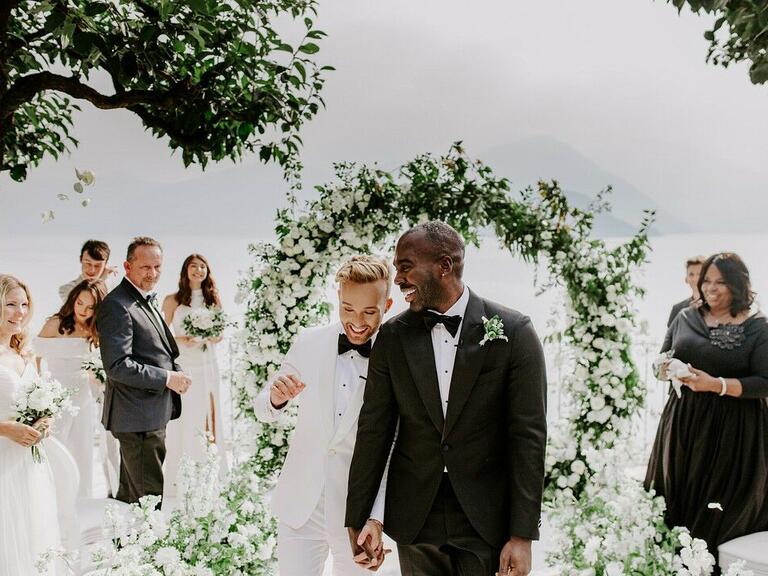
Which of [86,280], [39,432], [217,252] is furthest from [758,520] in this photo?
[217,252]

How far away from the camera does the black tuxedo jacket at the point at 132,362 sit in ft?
13.3

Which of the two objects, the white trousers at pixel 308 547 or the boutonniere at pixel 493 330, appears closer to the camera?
the boutonniere at pixel 493 330

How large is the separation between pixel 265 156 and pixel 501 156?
8.46 m

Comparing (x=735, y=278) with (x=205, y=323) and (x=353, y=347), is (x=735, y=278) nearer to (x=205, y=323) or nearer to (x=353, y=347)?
(x=353, y=347)

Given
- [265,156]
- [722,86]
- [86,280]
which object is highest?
[722,86]

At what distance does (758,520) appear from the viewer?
13.1ft

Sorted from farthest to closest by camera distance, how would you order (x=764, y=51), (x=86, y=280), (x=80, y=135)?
(x=80, y=135) → (x=86, y=280) → (x=764, y=51)

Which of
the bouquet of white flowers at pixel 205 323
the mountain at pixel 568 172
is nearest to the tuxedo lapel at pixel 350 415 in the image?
the bouquet of white flowers at pixel 205 323

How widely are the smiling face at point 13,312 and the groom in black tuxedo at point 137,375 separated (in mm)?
560

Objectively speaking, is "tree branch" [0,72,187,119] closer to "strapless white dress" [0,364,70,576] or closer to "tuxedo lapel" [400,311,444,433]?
"strapless white dress" [0,364,70,576]

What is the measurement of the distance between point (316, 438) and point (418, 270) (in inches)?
32.2

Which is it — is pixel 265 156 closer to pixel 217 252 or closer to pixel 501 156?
pixel 217 252

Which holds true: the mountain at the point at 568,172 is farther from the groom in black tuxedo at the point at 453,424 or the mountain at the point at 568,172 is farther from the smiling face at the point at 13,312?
the groom in black tuxedo at the point at 453,424

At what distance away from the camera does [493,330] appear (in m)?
2.21
